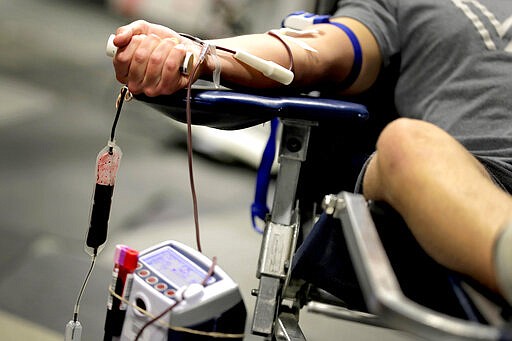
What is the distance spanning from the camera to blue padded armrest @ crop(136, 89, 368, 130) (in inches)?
36.2

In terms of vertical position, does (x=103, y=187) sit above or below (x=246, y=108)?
below

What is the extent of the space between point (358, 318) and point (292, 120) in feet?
1.05

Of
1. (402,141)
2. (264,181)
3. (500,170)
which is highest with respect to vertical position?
(402,141)

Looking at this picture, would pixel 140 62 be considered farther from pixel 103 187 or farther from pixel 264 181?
pixel 264 181

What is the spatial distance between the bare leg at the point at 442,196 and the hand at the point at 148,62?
301mm

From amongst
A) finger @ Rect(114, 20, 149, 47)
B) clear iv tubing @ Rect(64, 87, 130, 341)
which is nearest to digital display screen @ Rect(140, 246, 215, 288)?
clear iv tubing @ Rect(64, 87, 130, 341)

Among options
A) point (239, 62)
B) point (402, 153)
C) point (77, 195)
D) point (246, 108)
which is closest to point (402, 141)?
point (402, 153)

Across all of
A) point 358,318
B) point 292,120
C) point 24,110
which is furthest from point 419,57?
point 24,110

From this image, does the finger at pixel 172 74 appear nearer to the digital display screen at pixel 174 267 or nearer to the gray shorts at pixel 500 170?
the digital display screen at pixel 174 267

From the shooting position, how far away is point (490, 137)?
114 cm

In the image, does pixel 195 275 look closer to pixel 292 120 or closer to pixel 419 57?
pixel 292 120

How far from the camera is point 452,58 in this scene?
1.28 metres

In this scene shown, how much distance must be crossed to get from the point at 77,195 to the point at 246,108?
1.18 m

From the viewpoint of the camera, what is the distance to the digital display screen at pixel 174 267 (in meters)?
0.97
